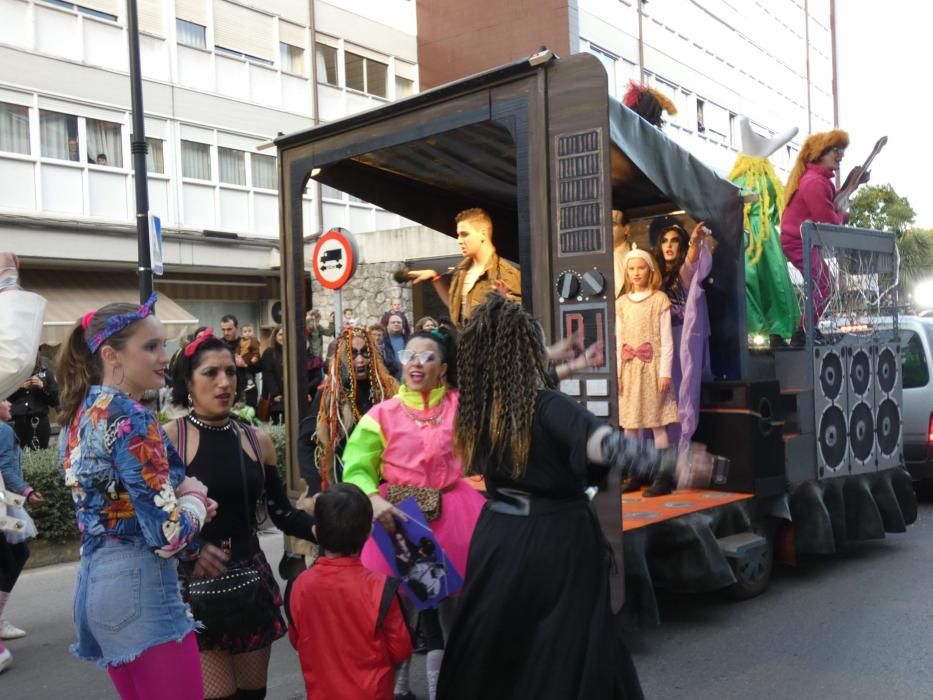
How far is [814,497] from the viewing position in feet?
21.3

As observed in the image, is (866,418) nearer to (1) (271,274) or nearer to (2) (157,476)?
(2) (157,476)

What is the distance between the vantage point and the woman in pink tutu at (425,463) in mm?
4102

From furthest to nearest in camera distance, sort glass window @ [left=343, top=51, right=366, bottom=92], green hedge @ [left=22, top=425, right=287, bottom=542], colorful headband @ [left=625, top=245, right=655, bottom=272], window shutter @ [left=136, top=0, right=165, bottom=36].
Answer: glass window @ [left=343, top=51, right=366, bottom=92], window shutter @ [left=136, top=0, right=165, bottom=36], green hedge @ [left=22, top=425, right=287, bottom=542], colorful headband @ [left=625, top=245, right=655, bottom=272]

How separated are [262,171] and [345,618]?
2016 cm

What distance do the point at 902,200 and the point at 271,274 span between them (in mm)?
24347

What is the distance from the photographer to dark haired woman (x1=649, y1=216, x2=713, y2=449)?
6.70m

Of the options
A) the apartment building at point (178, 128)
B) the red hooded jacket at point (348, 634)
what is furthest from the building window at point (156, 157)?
the red hooded jacket at point (348, 634)

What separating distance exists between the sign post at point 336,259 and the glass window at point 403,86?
1905cm

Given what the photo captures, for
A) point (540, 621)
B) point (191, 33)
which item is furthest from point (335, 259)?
point (191, 33)

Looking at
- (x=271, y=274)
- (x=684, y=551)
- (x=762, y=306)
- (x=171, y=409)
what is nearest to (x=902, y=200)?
(x=271, y=274)

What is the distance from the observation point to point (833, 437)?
6.79 m

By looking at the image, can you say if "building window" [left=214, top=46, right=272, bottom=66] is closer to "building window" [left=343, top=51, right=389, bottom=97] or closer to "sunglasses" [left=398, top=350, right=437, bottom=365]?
"building window" [left=343, top=51, right=389, bottom=97]

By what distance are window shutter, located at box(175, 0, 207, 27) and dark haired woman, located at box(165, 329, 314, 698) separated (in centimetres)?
1885

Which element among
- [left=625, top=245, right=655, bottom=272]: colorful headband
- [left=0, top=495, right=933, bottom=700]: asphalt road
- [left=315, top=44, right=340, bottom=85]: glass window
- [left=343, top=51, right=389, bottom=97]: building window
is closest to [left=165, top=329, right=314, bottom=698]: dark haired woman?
[left=0, top=495, right=933, bottom=700]: asphalt road
